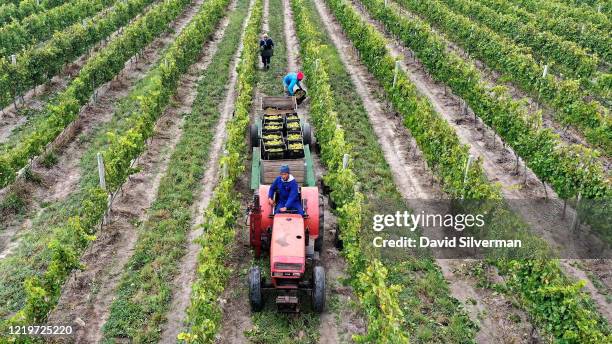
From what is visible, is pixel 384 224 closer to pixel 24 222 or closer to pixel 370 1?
pixel 24 222

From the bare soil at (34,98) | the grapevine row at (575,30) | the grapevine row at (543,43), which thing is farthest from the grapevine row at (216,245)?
the grapevine row at (575,30)

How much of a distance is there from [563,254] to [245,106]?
940 centimetres

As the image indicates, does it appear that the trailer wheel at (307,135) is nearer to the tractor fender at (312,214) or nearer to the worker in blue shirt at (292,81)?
the worker in blue shirt at (292,81)

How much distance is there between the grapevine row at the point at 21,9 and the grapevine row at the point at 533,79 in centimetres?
2206

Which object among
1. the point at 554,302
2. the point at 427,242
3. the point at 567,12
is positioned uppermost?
the point at 567,12

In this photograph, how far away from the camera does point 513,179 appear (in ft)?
47.5

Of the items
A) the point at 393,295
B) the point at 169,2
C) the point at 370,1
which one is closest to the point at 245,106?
the point at 393,295

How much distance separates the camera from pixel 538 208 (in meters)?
13.2

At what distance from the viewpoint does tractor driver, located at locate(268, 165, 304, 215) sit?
9.95 m

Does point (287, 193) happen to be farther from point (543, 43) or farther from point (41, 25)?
point (41, 25)

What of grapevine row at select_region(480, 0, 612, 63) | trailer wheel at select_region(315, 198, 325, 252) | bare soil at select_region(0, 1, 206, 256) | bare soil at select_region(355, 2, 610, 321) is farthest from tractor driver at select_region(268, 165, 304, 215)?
grapevine row at select_region(480, 0, 612, 63)

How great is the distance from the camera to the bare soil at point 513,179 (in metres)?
12.0

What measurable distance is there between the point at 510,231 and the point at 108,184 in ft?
27.5

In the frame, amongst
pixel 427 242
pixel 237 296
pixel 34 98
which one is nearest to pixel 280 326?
pixel 237 296
